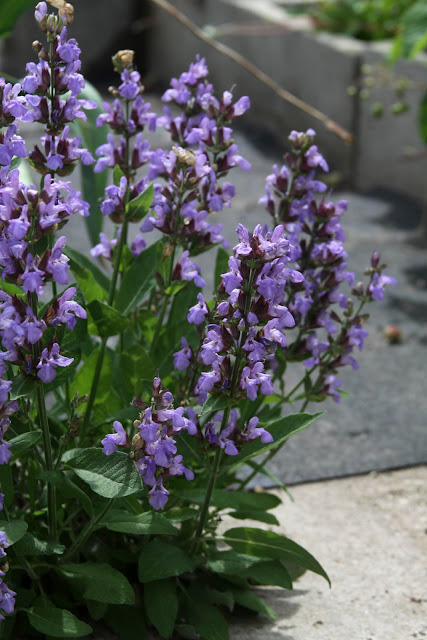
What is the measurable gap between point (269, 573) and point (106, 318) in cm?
58

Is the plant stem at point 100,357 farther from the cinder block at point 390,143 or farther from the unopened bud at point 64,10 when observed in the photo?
the cinder block at point 390,143

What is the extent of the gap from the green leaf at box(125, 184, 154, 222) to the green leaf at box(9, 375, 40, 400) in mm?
473

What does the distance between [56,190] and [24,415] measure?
39cm

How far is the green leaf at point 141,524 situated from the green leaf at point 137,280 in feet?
1.42

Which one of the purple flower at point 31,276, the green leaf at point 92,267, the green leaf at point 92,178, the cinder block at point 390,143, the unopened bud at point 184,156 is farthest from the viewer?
the cinder block at point 390,143

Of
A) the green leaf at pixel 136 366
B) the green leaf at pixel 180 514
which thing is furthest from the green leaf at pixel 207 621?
the green leaf at pixel 136 366

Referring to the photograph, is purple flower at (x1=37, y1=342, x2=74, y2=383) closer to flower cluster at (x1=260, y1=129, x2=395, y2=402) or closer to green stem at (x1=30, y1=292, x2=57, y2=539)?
green stem at (x1=30, y1=292, x2=57, y2=539)

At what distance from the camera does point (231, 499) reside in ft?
5.94

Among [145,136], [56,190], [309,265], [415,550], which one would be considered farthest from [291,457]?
[145,136]

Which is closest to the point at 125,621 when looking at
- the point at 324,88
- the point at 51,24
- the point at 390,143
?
the point at 51,24

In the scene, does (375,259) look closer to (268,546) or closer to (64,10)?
(268,546)

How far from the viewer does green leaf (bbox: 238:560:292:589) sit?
1813mm

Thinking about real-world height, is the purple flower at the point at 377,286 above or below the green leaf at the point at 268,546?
above

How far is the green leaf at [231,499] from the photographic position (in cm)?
179
